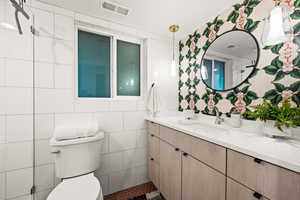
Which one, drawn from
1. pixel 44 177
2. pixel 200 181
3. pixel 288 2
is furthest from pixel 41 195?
pixel 288 2

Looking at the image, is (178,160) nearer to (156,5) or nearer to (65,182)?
(65,182)

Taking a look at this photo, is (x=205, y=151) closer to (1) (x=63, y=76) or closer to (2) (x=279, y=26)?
(2) (x=279, y=26)

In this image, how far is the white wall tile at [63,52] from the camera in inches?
52.0

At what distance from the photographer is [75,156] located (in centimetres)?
118

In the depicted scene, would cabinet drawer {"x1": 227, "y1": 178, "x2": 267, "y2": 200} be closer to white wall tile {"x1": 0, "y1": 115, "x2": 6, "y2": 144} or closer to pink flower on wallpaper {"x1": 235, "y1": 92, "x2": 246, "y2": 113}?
pink flower on wallpaper {"x1": 235, "y1": 92, "x2": 246, "y2": 113}

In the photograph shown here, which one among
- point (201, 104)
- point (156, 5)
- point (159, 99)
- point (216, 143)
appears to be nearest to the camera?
point (216, 143)

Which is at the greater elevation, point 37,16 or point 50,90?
point 37,16

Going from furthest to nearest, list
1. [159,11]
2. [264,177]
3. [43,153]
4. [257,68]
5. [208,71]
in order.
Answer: [208,71]
[159,11]
[43,153]
[257,68]
[264,177]

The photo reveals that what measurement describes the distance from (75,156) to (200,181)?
1.13 m

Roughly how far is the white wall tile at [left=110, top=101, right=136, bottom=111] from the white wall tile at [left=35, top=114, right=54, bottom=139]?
633 millimetres

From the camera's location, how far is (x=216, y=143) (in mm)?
822

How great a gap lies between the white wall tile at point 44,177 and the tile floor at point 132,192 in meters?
0.65

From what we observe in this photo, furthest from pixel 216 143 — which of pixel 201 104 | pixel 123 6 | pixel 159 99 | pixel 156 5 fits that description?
pixel 123 6

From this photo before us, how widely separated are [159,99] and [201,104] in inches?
23.1
